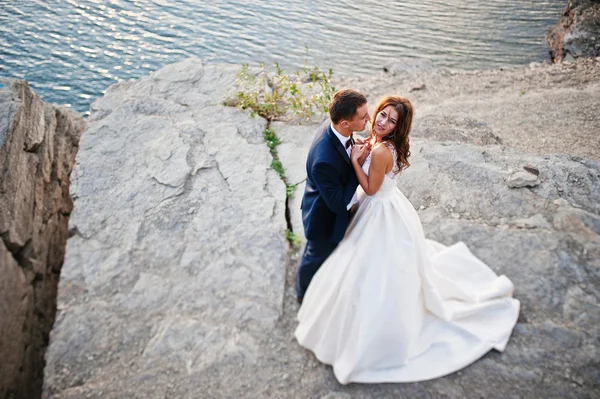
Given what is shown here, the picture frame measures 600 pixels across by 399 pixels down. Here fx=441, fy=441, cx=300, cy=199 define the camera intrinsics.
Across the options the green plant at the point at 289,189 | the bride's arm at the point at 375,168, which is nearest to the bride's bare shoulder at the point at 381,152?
the bride's arm at the point at 375,168

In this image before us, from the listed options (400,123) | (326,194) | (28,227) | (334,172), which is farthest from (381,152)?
(28,227)

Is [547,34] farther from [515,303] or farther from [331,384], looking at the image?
[331,384]

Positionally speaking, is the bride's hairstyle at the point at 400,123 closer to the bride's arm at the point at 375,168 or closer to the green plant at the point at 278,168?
the bride's arm at the point at 375,168

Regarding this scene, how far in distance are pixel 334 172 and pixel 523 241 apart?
256 cm

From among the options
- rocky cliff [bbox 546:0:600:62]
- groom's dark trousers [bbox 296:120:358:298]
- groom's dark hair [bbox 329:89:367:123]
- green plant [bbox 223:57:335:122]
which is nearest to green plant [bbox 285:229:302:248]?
groom's dark trousers [bbox 296:120:358:298]

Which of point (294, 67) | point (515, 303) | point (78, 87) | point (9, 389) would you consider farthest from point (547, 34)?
point (9, 389)

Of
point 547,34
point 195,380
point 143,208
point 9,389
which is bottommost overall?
point 9,389

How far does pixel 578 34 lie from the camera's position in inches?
430

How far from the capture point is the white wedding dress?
11.5 feet

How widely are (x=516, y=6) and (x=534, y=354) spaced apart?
13676 mm

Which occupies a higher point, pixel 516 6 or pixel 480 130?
pixel 516 6

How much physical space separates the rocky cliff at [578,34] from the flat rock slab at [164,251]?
29.3ft

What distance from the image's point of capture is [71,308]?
4.09m

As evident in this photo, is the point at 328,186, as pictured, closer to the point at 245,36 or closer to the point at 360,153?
the point at 360,153
